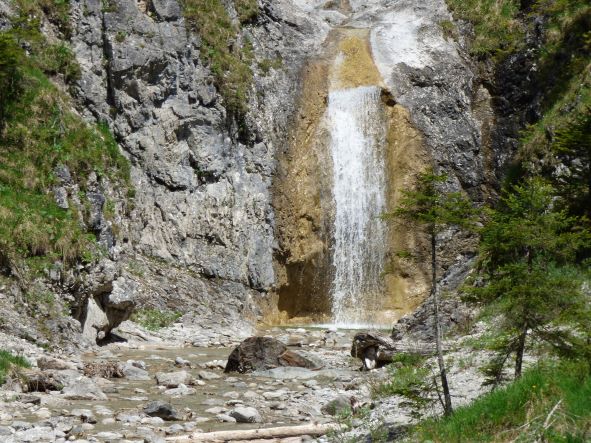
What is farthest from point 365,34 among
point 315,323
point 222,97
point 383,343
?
point 383,343

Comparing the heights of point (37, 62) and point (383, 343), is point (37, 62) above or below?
above

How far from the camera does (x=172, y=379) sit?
12.8m

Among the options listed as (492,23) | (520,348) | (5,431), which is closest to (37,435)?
(5,431)

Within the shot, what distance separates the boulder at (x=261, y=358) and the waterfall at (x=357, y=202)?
1178 cm

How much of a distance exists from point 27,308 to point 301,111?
57.6ft

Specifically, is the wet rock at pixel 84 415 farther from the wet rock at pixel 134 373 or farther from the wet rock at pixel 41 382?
the wet rock at pixel 134 373

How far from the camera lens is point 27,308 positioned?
1475 cm

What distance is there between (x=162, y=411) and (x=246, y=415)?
1.18 m

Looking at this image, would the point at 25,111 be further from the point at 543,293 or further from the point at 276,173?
the point at 543,293

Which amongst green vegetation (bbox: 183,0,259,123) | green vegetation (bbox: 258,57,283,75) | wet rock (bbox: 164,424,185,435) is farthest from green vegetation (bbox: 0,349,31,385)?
green vegetation (bbox: 258,57,283,75)

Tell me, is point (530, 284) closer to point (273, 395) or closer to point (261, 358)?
point (273, 395)

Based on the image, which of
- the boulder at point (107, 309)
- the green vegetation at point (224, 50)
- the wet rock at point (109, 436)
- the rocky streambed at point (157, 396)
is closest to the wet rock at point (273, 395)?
the rocky streambed at point (157, 396)

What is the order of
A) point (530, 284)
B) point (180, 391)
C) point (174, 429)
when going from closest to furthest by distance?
point (530, 284) → point (174, 429) → point (180, 391)

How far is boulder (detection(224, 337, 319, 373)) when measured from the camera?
47.5ft
